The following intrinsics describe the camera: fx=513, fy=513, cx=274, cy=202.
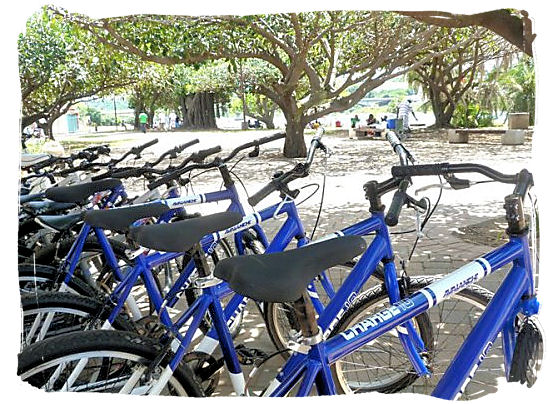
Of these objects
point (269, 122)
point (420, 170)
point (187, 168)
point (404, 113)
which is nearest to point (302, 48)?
point (269, 122)

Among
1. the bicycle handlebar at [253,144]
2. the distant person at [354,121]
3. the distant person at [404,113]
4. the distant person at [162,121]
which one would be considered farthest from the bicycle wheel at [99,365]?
the distant person at [354,121]

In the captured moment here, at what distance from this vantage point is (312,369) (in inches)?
45.2

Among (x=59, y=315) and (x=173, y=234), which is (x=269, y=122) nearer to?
(x=59, y=315)

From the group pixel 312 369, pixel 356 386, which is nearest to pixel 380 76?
pixel 356 386

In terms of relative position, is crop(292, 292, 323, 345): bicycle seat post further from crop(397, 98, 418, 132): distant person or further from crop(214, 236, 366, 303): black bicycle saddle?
crop(397, 98, 418, 132): distant person

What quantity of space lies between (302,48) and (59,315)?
14.1ft

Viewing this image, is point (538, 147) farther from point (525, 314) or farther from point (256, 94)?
point (256, 94)

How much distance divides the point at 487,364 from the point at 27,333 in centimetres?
167

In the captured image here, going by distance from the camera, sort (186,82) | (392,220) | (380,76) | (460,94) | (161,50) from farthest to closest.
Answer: (460,94)
(380,76)
(186,82)
(161,50)
(392,220)

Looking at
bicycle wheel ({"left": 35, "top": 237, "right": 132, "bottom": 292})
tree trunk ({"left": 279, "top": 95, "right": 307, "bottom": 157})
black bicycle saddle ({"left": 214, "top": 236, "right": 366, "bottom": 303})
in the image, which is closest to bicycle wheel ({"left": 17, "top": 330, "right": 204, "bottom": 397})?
black bicycle saddle ({"left": 214, "top": 236, "right": 366, "bottom": 303})

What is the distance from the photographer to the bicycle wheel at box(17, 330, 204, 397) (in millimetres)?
1251

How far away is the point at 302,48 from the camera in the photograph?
5410mm

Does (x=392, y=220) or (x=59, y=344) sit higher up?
(x=392, y=220)

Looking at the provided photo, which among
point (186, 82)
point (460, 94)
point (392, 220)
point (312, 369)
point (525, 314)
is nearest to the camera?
point (312, 369)
